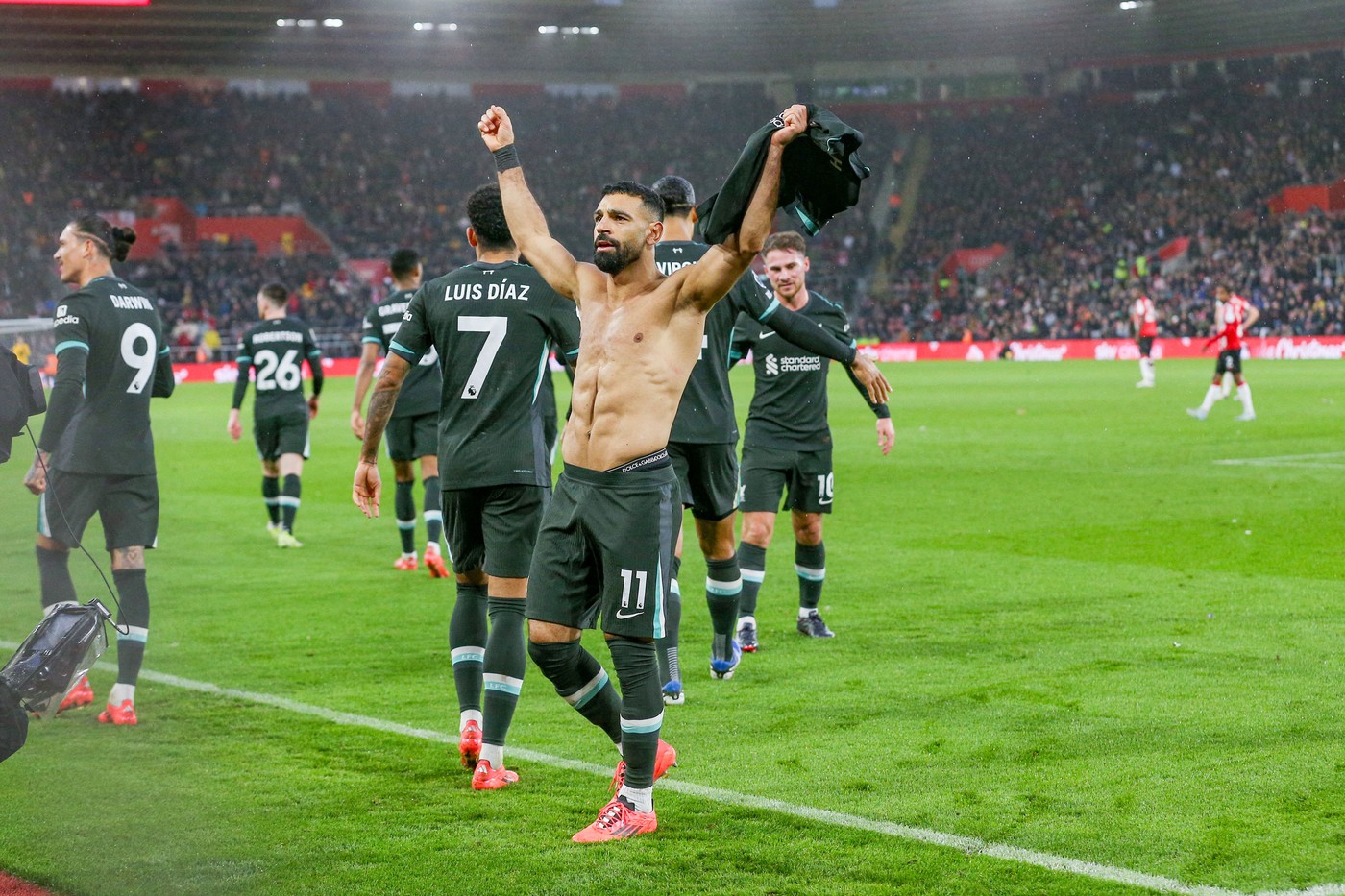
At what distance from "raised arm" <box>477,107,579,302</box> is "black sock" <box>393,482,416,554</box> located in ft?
18.6

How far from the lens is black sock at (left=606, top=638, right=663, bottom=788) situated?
4.79 meters

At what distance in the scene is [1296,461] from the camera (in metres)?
16.3

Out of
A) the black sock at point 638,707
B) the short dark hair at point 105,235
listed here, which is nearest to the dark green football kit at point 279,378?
the short dark hair at point 105,235

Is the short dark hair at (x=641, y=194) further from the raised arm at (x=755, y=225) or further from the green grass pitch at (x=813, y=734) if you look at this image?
the green grass pitch at (x=813, y=734)

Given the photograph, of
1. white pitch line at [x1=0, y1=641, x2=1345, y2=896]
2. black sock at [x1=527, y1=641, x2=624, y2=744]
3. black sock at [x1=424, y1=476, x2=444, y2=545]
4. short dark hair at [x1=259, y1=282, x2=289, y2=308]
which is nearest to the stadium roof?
short dark hair at [x1=259, y1=282, x2=289, y2=308]

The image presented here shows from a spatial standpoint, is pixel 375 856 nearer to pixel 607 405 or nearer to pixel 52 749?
pixel 607 405

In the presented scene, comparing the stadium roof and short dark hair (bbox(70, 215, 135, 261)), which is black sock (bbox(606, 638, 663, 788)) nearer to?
short dark hair (bbox(70, 215, 135, 261))

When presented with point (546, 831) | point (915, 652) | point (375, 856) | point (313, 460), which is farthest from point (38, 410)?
point (313, 460)

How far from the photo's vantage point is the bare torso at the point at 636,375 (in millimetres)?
4789

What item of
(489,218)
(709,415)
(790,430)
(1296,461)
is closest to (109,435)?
(489,218)

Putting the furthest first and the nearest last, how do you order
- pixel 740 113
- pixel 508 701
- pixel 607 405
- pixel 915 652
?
pixel 740 113
pixel 915 652
pixel 508 701
pixel 607 405

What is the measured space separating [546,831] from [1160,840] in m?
1.94

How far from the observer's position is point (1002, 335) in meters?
46.2

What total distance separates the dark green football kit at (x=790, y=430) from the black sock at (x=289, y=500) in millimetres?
5447
